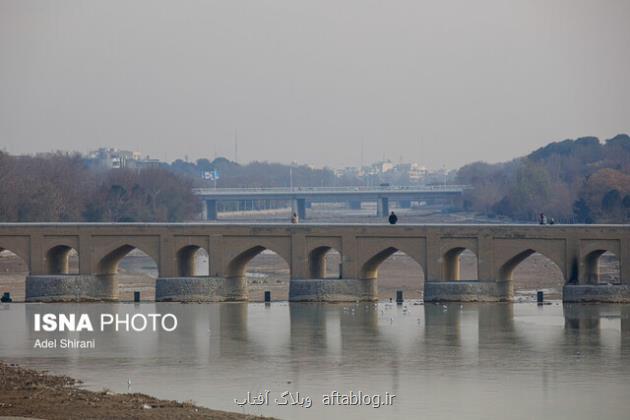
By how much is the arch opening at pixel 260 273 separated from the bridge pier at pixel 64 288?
465cm

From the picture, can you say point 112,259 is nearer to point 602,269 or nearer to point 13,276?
point 13,276

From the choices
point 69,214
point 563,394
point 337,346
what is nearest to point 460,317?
point 337,346

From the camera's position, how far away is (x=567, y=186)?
415 feet

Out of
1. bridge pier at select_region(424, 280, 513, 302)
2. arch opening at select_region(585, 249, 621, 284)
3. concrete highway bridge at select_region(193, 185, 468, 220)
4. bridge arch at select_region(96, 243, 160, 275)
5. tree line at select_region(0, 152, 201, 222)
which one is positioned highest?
concrete highway bridge at select_region(193, 185, 468, 220)

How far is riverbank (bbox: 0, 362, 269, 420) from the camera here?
32469 mm

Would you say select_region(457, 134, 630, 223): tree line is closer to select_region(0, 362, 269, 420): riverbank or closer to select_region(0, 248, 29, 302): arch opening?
select_region(0, 248, 29, 302): arch opening

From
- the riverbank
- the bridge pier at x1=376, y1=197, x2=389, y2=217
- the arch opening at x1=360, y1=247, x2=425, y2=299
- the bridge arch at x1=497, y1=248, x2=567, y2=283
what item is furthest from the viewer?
the bridge pier at x1=376, y1=197, x2=389, y2=217

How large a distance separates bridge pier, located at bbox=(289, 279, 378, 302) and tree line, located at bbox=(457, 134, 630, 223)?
3837 centimetres

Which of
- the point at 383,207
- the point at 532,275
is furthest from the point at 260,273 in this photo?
the point at 383,207

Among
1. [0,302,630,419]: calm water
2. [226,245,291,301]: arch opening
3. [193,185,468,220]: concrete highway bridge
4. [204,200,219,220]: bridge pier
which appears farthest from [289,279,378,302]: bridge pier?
[204,200,219,220]: bridge pier

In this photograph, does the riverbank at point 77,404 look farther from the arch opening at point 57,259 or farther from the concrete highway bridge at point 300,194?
the concrete highway bridge at point 300,194

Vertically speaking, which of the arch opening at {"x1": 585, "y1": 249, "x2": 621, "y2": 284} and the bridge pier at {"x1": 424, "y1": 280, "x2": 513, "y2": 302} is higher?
the arch opening at {"x1": 585, "y1": 249, "x2": 621, "y2": 284}

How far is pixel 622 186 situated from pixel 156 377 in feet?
210

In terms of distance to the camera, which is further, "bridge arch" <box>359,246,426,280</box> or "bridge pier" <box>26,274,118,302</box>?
"bridge pier" <box>26,274,118,302</box>
